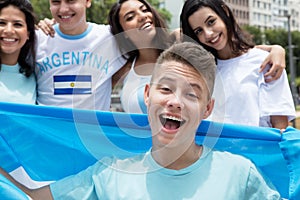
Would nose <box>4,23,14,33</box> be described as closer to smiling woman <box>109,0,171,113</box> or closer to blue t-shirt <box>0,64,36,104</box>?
blue t-shirt <box>0,64,36,104</box>

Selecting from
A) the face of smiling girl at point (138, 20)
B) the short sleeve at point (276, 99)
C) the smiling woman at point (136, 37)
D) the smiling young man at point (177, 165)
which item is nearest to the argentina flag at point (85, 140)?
the smiling young man at point (177, 165)

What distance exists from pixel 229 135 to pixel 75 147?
953 millimetres

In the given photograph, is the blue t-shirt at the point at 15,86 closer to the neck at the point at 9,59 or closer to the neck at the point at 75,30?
the neck at the point at 9,59

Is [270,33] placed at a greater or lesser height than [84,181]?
lesser

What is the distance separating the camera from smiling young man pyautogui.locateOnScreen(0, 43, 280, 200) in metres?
2.26

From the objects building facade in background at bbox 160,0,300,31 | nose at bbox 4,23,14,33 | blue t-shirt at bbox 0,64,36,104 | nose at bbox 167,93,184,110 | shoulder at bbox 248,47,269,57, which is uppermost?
nose at bbox 167,93,184,110

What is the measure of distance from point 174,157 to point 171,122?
0.20m

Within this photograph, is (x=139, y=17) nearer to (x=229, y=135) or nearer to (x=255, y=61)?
(x=255, y=61)

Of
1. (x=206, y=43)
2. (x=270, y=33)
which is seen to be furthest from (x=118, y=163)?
(x=270, y=33)

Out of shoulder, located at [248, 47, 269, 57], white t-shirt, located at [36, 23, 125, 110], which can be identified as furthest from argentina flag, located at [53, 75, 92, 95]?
shoulder, located at [248, 47, 269, 57]

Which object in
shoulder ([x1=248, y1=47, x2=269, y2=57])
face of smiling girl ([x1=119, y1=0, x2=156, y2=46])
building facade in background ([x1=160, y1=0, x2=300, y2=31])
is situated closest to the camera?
shoulder ([x1=248, y1=47, x2=269, y2=57])

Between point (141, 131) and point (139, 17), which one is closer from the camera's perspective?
point (141, 131)

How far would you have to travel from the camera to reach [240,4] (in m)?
74.7

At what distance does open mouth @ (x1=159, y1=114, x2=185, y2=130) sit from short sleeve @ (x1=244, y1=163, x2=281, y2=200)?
17.2 inches
